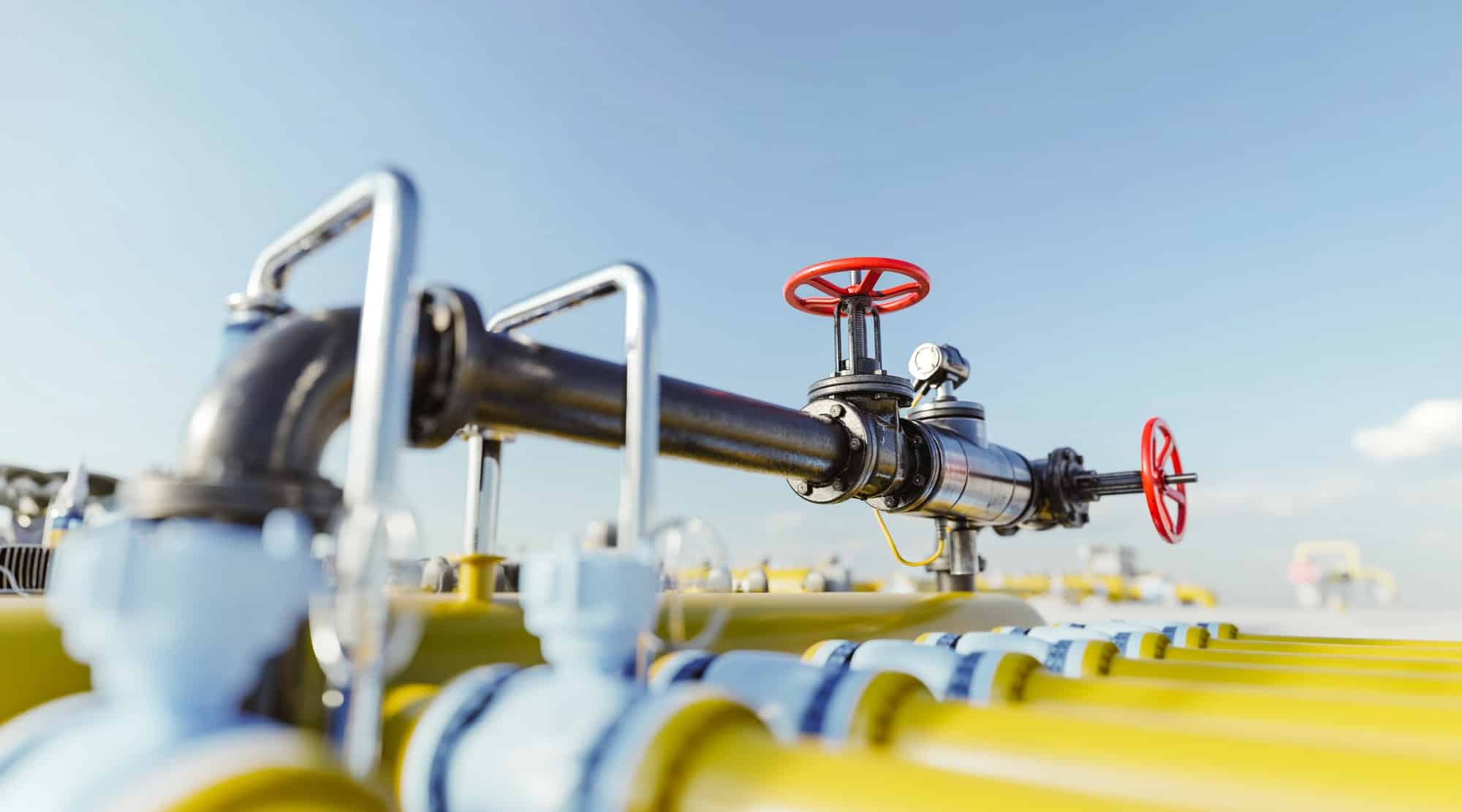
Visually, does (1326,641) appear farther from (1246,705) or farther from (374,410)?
(374,410)

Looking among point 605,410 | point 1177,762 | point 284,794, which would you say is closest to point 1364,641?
point 1177,762

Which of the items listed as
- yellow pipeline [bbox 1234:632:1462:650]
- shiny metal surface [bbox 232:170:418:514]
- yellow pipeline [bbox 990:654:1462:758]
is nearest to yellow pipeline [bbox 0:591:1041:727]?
shiny metal surface [bbox 232:170:418:514]

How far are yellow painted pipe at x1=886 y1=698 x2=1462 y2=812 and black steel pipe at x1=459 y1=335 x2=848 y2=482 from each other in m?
0.62

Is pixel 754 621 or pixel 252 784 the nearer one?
pixel 252 784

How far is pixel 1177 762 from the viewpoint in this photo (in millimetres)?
625

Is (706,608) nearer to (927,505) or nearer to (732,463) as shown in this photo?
(732,463)

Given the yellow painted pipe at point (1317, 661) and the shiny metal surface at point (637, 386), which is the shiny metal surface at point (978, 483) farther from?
the shiny metal surface at point (637, 386)

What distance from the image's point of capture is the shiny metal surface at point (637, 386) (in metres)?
0.90

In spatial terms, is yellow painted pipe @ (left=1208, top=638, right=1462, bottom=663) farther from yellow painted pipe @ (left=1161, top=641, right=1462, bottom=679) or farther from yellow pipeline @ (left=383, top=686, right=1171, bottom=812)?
yellow pipeline @ (left=383, top=686, right=1171, bottom=812)

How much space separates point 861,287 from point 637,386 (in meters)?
1.29

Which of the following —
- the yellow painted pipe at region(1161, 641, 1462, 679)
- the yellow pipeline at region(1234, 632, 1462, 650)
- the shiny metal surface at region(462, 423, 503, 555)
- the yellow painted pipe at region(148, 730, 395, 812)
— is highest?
the shiny metal surface at region(462, 423, 503, 555)

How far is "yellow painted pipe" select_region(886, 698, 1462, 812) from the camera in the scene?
0.57 meters

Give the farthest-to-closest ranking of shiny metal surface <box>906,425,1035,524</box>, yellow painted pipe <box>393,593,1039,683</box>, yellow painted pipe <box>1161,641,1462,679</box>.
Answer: shiny metal surface <box>906,425,1035,524</box> < yellow painted pipe <box>1161,641,1462,679</box> < yellow painted pipe <box>393,593,1039,683</box>

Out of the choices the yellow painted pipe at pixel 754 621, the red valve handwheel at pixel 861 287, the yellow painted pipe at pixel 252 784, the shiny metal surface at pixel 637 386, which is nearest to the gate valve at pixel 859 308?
the red valve handwheel at pixel 861 287
